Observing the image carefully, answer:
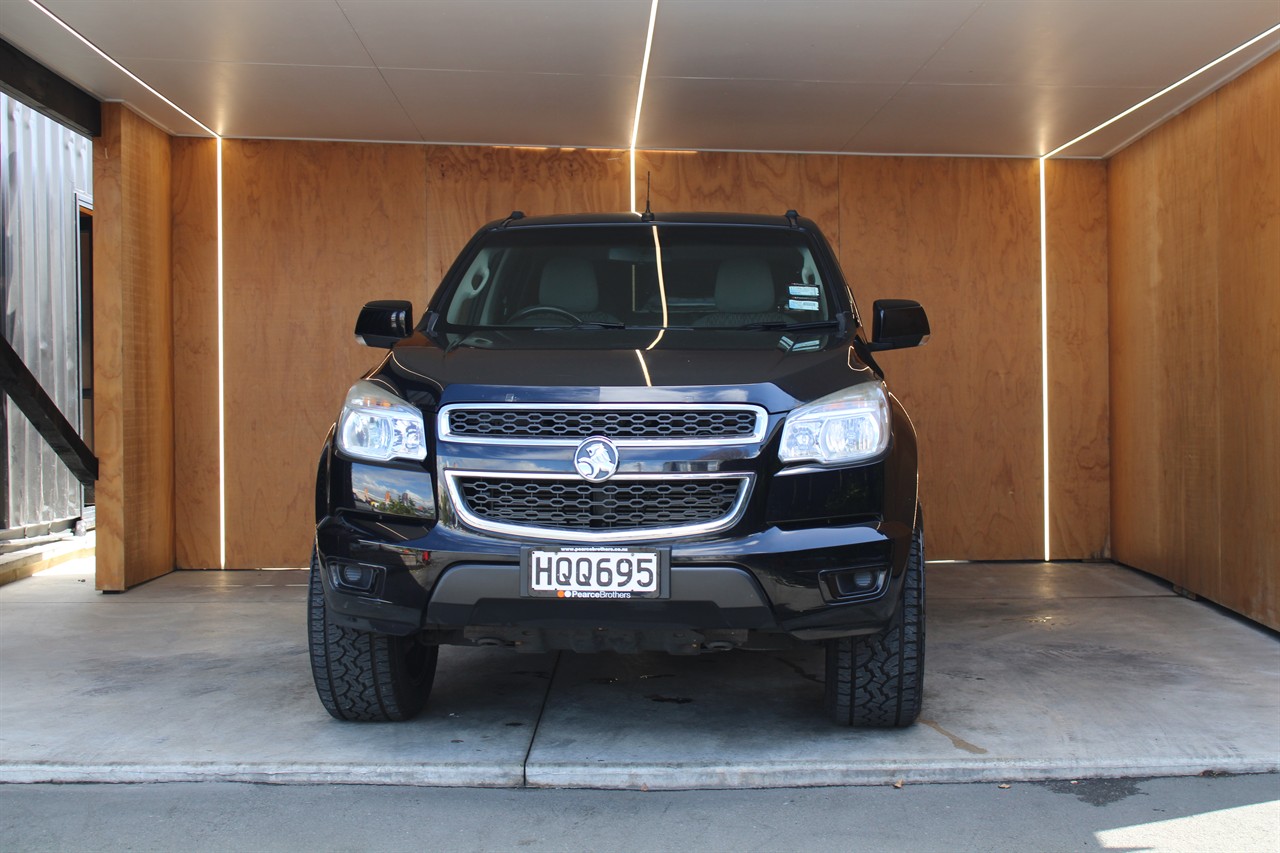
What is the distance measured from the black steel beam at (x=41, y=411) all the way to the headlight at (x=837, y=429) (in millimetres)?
4809

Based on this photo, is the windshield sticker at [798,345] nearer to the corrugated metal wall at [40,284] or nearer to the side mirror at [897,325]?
the side mirror at [897,325]

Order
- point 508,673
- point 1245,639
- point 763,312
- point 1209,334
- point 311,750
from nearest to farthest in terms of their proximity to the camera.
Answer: point 311,750
point 763,312
point 508,673
point 1245,639
point 1209,334

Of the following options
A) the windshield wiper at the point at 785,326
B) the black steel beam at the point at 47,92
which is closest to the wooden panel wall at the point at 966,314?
the windshield wiper at the point at 785,326

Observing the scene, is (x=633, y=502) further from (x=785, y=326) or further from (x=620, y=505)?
(x=785, y=326)

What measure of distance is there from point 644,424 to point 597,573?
17.1 inches

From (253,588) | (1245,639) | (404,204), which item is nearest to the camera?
(1245,639)

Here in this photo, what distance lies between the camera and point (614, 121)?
6750mm

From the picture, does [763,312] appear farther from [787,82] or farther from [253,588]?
[253,588]

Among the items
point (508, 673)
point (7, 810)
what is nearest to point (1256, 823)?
point (508, 673)

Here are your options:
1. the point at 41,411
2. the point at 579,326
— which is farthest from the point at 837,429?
the point at 41,411

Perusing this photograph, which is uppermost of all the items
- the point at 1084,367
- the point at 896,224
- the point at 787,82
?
the point at 787,82

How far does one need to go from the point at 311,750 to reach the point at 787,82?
410 cm

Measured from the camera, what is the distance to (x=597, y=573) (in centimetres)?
313

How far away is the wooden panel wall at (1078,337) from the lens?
7.52 m
